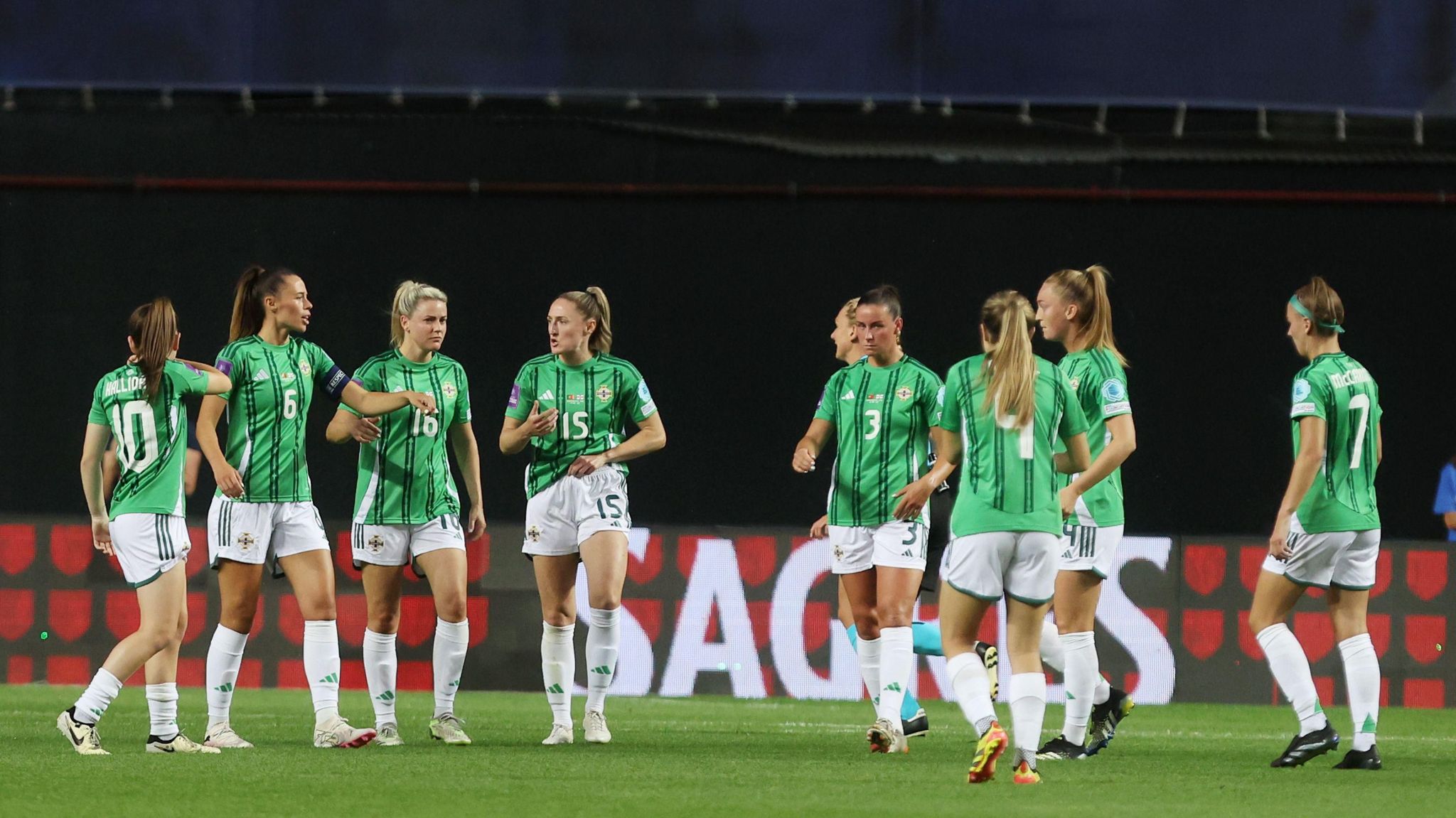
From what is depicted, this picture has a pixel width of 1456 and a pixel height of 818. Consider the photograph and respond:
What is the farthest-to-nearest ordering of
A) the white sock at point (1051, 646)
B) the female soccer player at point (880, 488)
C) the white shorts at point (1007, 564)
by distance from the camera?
the white sock at point (1051, 646) < the female soccer player at point (880, 488) < the white shorts at point (1007, 564)

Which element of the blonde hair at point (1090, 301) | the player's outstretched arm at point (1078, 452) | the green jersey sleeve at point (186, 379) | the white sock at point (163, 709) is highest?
the blonde hair at point (1090, 301)

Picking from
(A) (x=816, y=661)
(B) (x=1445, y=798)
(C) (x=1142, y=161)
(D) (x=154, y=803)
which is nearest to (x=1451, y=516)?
(C) (x=1142, y=161)

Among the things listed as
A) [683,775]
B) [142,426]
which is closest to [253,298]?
[142,426]

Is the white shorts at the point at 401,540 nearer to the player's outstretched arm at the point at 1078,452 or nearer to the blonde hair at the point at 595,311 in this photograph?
the blonde hair at the point at 595,311

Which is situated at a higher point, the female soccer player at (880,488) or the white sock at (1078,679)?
the female soccer player at (880,488)

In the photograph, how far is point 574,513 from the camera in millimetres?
8617

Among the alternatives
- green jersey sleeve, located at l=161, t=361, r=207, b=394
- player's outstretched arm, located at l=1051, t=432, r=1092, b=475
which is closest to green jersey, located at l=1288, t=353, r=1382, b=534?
player's outstretched arm, located at l=1051, t=432, r=1092, b=475

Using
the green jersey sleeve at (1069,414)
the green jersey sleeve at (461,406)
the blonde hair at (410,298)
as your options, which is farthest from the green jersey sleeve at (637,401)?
the green jersey sleeve at (1069,414)

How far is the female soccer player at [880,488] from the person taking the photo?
324 inches

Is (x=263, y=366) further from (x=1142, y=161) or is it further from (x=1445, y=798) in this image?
(x=1142, y=161)

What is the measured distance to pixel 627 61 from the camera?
533 inches

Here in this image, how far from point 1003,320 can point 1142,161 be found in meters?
8.26

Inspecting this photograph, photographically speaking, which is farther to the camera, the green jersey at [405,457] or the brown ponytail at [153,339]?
the green jersey at [405,457]

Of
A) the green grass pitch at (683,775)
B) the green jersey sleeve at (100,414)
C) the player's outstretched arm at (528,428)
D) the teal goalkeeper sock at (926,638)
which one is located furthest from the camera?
the teal goalkeeper sock at (926,638)
